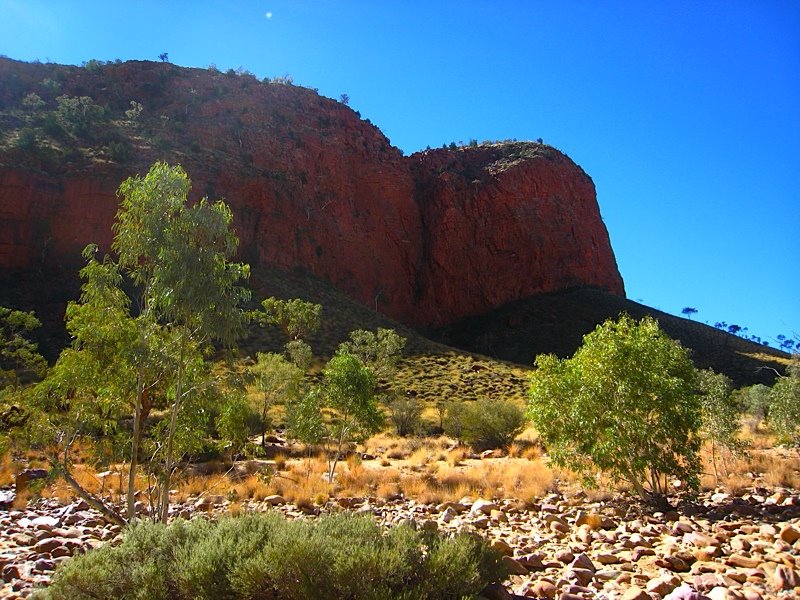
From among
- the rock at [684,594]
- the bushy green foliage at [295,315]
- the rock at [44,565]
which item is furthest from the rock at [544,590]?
the bushy green foliage at [295,315]

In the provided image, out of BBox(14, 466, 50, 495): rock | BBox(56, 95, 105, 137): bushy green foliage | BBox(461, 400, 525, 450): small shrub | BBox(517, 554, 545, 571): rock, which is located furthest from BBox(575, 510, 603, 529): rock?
BBox(56, 95, 105, 137): bushy green foliage

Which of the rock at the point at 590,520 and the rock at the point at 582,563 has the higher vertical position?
the rock at the point at 582,563

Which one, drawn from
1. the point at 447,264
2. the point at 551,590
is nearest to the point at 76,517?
the point at 551,590

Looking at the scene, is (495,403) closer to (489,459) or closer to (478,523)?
(489,459)

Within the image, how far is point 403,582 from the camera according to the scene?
5.44m

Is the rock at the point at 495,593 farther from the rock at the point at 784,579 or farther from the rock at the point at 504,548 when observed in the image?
the rock at the point at 784,579

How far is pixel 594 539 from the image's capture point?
26.7 feet

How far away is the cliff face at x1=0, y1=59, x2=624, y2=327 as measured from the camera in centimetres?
4566

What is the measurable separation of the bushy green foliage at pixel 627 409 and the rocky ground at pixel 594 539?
831 mm

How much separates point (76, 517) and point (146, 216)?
7.05 meters

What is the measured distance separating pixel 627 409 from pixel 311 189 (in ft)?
199

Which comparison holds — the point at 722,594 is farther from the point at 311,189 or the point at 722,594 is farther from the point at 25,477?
the point at 311,189

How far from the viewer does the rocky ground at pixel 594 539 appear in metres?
6.10

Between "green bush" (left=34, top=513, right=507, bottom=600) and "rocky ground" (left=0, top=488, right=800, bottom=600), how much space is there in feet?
4.20
